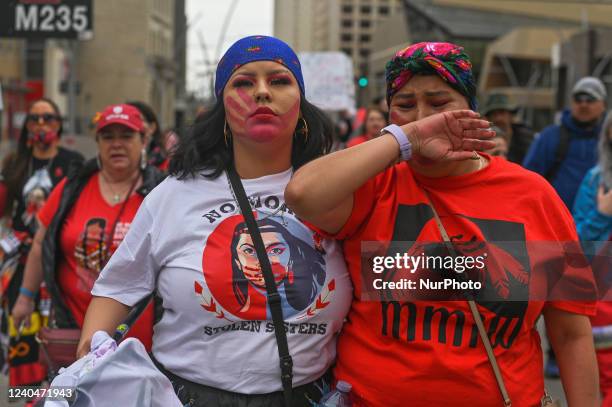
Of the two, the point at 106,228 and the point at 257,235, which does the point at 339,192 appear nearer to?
the point at 257,235

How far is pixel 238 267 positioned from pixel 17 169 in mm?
4268

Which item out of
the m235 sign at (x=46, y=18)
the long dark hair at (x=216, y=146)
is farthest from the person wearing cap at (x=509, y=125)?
the long dark hair at (x=216, y=146)

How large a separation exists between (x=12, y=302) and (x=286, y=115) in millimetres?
3921

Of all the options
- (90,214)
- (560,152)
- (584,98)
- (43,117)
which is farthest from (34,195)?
(584,98)

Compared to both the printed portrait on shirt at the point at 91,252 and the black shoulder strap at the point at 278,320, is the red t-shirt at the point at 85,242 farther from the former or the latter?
the black shoulder strap at the point at 278,320

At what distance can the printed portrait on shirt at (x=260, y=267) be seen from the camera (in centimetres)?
276

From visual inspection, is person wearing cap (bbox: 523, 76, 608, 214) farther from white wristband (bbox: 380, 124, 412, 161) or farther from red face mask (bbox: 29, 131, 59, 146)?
white wristband (bbox: 380, 124, 412, 161)

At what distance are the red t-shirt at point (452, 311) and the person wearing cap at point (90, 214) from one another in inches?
91.9

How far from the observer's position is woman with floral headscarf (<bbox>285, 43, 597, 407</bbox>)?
2479 millimetres

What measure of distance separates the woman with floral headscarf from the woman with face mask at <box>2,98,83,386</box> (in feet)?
11.8

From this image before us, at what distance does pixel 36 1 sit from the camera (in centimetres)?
821

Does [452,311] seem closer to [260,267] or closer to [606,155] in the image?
[260,267]

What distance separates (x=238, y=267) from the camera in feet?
9.12

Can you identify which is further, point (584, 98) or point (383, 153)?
point (584, 98)
